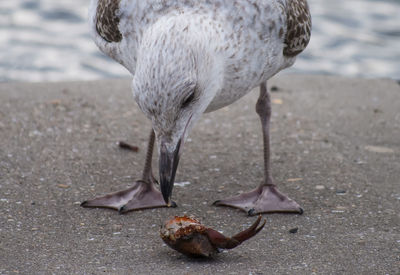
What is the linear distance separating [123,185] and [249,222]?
124 cm

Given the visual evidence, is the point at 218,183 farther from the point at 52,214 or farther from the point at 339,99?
the point at 339,99

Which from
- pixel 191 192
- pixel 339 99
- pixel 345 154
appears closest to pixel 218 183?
pixel 191 192

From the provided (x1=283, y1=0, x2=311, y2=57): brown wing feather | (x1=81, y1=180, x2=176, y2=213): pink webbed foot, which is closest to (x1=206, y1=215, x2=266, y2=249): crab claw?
(x1=81, y1=180, x2=176, y2=213): pink webbed foot

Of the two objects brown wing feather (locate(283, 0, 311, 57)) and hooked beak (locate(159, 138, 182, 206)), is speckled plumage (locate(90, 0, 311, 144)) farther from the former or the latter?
hooked beak (locate(159, 138, 182, 206))

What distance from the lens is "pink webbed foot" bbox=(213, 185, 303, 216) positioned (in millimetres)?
5164

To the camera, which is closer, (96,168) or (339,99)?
(96,168)

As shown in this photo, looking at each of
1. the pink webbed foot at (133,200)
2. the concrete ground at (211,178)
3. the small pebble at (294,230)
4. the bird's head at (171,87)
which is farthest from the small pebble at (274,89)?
the bird's head at (171,87)

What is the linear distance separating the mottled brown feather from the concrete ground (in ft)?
4.19

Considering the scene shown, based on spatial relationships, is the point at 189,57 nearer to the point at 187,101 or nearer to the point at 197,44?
the point at 197,44

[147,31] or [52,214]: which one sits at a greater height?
[147,31]

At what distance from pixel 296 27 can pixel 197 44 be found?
1.29 metres

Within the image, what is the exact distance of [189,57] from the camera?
4.02 m

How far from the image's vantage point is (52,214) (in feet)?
16.3

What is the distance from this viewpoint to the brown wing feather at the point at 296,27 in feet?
16.5
